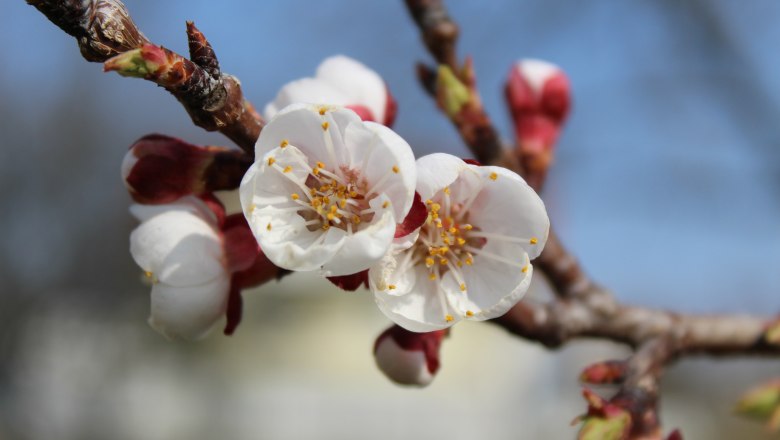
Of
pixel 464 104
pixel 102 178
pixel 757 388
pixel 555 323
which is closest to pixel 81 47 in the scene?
pixel 464 104

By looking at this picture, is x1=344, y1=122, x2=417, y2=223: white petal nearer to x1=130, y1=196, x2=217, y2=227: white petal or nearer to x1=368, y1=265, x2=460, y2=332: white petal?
x1=368, y1=265, x2=460, y2=332: white petal

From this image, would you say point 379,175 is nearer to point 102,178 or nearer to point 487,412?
point 102,178

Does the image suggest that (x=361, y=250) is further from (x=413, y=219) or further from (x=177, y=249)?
(x=177, y=249)

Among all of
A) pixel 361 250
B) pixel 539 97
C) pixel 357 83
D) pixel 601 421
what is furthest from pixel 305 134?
pixel 539 97

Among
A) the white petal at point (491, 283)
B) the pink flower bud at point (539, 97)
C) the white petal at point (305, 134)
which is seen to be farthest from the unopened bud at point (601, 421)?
the pink flower bud at point (539, 97)

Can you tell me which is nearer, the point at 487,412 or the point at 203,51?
the point at 203,51

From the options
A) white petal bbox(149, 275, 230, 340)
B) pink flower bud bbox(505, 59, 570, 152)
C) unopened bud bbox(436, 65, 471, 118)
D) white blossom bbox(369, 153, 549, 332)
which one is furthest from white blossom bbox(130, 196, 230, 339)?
pink flower bud bbox(505, 59, 570, 152)

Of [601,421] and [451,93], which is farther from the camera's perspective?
[451,93]
